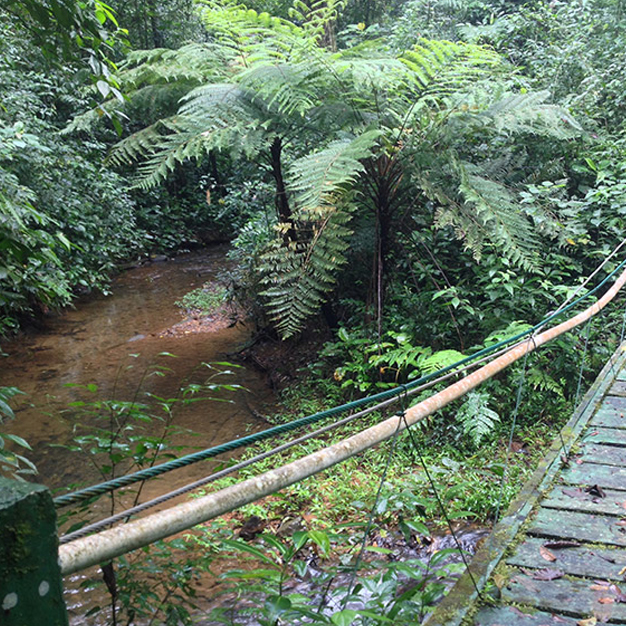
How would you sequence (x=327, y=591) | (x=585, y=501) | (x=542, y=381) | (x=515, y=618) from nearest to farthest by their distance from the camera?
(x=515, y=618) < (x=327, y=591) < (x=585, y=501) < (x=542, y=381)

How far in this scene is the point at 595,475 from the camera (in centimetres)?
248

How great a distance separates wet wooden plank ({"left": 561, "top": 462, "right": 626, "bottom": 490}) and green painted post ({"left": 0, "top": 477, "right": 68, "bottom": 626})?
2.37 m

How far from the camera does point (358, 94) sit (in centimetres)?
422

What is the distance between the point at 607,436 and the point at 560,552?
113 cm

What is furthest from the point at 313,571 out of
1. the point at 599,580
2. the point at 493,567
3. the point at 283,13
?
the point at 283,13

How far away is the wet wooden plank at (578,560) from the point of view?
5.94 ft

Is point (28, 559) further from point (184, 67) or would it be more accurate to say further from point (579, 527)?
point (184, 67)

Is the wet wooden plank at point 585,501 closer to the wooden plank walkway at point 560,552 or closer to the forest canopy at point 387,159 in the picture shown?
the wooden plank walkway at point 560,552

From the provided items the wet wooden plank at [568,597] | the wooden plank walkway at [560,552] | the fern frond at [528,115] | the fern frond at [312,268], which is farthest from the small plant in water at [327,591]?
the fern frond at [528,115]

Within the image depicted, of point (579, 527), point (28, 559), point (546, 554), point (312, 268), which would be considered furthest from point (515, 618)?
point (312, 268)

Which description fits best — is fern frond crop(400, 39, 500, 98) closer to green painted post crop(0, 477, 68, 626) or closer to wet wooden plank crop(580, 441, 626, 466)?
wet wooden plank crop(580, 441, 626, 466)

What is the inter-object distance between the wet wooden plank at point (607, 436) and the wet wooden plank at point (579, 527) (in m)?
0.72

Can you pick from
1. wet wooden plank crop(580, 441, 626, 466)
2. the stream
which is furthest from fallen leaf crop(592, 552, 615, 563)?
the stream

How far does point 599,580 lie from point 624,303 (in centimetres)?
334
